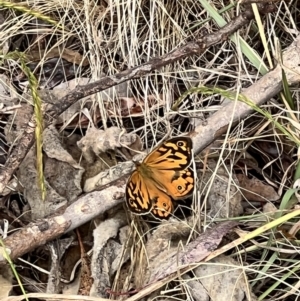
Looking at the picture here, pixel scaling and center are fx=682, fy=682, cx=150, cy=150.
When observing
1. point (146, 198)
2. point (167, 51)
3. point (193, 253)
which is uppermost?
point (167, 51)

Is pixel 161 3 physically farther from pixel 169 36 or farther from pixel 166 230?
pixel 166 230

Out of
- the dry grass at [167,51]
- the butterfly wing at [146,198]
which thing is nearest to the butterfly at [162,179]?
the butterfly wing at [146,198]

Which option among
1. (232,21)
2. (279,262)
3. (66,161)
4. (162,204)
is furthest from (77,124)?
(279,262)

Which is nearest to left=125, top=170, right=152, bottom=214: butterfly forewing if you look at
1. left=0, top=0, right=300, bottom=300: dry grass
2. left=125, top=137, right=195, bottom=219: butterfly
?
left=125, top=137, right=195, bottom=219: butterfly

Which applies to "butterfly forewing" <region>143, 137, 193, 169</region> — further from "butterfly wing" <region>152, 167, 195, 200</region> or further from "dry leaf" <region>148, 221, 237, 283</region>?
"dry leaf" <region>148, 221, 237, 283</region>

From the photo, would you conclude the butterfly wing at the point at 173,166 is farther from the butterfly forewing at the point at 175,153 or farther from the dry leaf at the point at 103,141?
the dry leaf at the point at 103,141

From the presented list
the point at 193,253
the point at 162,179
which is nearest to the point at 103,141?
the point at 162,179

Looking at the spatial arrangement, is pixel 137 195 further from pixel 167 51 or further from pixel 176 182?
pixel 167 51
